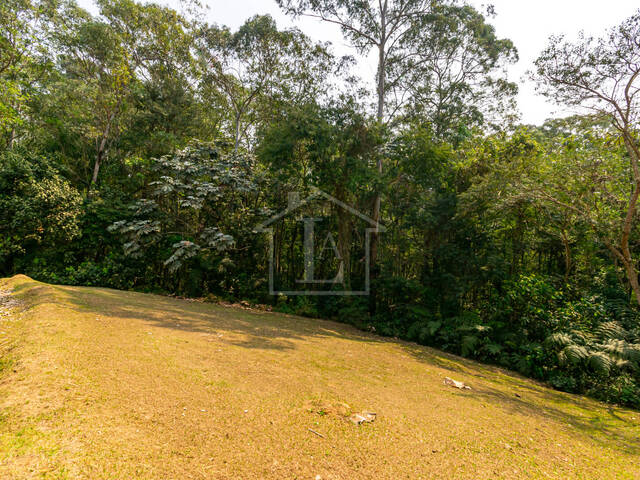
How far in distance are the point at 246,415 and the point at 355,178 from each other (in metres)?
6.42

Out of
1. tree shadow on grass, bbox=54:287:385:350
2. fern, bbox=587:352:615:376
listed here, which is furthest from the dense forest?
tree shadow on grass, bbox=54:287:385:350

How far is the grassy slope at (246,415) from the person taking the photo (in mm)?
1690

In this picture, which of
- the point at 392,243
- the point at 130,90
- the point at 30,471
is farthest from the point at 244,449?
the point at 130,90

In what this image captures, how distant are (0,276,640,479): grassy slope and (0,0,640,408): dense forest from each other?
2.51 metres

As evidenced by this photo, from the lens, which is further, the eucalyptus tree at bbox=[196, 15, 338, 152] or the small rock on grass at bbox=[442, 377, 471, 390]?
the eucalyptus tree at bbox=[196, 15, 338, 152]

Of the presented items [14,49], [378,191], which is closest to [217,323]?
[378,191]

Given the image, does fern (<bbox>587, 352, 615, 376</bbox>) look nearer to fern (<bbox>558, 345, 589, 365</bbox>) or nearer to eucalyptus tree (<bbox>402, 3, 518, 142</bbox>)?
fern (<bbox>558, 345, 589, 365</bbox>)

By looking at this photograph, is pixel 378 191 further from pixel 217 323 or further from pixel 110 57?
pixel 110 57

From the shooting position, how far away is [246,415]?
2271mm

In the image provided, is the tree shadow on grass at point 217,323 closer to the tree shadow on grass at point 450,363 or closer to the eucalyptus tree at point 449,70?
the tree shadow on grass at point 450,363

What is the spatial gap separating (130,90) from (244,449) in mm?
13158

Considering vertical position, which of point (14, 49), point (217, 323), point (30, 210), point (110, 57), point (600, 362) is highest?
point (110, 57)

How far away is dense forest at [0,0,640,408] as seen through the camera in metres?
5.57

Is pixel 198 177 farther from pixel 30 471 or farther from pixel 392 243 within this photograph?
pixel 30 471
